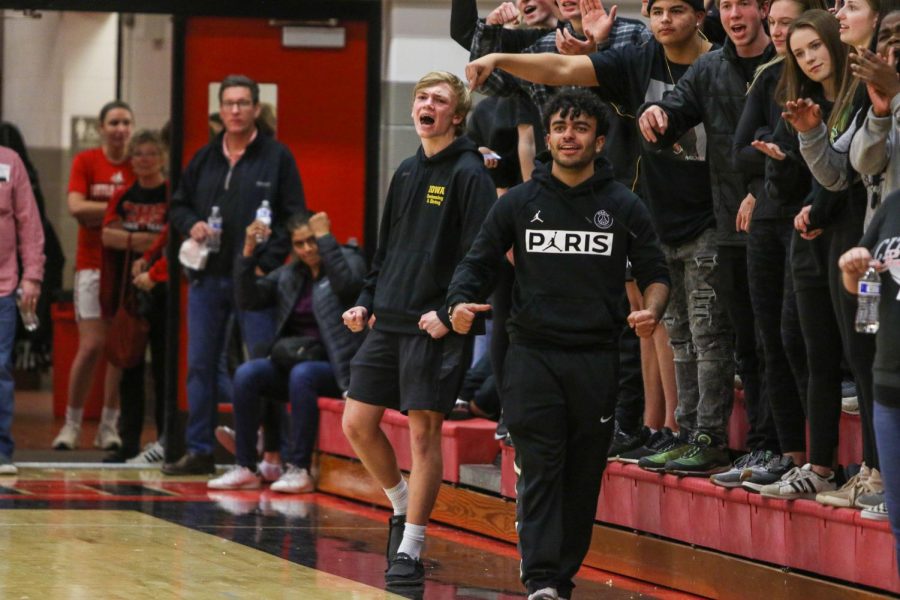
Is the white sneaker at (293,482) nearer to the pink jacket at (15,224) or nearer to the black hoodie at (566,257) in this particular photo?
the pink jacket at (15,224)

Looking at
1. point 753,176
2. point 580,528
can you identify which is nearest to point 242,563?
point 580,528

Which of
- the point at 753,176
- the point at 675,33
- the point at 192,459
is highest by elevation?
the point at 675,33

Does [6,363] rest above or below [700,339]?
below

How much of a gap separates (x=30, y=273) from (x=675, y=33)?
13.4 feet

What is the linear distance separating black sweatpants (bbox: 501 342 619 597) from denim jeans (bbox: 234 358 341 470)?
2.99 meters

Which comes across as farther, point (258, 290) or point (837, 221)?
point (258, 290)

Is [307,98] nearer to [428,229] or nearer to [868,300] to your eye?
[428,229]

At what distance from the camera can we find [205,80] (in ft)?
29.7

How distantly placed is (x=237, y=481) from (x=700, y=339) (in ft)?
10.3

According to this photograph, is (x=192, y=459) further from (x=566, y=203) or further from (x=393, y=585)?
(x=566, y=203)

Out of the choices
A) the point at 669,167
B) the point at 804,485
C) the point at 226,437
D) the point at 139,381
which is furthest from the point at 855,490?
the point at 139,381

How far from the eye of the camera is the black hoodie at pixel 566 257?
511cm

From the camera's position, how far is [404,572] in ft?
18.5

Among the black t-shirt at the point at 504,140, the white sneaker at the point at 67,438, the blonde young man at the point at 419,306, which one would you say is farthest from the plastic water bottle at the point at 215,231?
the blonde young man at the point at 419,306
